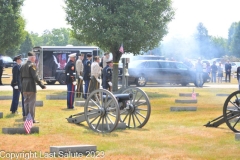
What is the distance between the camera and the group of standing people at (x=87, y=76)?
21391mm

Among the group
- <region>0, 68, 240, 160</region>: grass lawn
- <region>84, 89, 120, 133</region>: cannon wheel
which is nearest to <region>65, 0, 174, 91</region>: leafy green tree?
<region>0, 68, 240, 160</region>: grass lawn

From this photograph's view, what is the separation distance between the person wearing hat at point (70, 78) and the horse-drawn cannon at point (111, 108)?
4439 mm

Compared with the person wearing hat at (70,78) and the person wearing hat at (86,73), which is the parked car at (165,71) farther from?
the person wearing hat at (70,78)

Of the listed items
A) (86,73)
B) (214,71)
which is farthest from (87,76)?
(214,71)

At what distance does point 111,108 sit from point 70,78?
7220mm

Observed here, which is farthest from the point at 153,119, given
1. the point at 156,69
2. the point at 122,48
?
the point at 156,69

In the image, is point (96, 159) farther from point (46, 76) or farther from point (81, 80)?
point (46, 76)

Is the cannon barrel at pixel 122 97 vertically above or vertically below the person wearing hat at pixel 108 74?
below

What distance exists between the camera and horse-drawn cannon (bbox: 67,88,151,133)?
14.6 meters

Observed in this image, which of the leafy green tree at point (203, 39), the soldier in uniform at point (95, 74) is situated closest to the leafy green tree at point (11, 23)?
the leafy green tree at point (203, 39)

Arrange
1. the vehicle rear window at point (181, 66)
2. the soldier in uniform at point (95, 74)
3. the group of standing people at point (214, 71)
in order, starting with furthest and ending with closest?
the vehicle rear window at point (181, 66), the group of standing people at point (214, 71), the soldier in uniform at point (95, 74)

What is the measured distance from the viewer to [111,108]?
48.0 ft

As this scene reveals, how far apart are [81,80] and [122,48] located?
13.2 feet

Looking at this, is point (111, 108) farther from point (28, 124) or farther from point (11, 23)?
point (11, 23)
